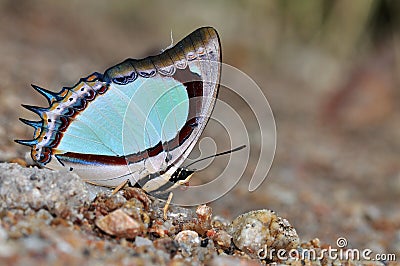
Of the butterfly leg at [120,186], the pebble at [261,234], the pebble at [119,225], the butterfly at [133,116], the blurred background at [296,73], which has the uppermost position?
the blurred background at [296,73]

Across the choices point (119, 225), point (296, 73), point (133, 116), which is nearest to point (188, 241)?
point (119, 225)

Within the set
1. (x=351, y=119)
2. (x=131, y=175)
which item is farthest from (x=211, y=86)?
(x=351, y=119)

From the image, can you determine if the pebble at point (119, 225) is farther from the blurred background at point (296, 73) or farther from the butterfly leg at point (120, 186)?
the blurred background at point (296, 73)

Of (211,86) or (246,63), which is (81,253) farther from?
(246,63)

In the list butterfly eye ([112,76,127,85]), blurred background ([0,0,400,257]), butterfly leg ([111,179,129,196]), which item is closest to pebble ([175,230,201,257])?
butterfly leg ([111,179,129,196])

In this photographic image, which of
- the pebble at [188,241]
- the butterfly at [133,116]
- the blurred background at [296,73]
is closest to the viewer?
the pebble at [188,241]

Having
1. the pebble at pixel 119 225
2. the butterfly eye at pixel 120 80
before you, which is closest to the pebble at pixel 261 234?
the pebble at pixel 119 225

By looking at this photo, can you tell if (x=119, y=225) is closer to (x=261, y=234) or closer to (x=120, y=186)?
(x=120, y=186)
